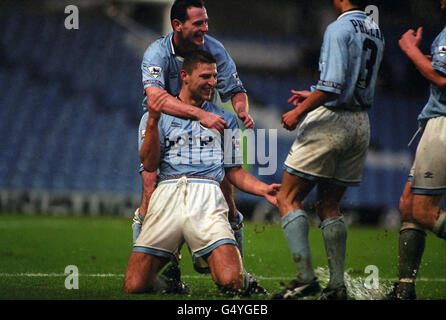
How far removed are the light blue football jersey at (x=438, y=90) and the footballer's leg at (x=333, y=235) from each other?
82 cm

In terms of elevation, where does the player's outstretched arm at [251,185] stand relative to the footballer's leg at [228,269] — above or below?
above

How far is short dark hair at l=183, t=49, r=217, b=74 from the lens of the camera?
15.4 feet

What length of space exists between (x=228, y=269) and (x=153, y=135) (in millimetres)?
1000

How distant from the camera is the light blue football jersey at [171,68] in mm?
4836

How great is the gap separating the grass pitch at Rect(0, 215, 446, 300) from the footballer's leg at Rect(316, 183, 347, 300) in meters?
0.34

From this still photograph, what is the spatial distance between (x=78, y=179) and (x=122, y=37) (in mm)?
3671

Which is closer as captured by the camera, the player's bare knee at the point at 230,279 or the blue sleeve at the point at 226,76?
the player's bare knee at the point at 230,279

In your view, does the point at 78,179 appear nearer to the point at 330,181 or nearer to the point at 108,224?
the point at 108,224

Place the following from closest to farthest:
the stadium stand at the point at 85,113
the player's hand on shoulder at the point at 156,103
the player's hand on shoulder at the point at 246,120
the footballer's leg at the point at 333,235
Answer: the footballer's leg at the point at 333,235 < the player's hand on shoulder at the point at 156,103 < the player's hand on shoulder at the point at 246,120 < the stadium stand at the point at 85,113

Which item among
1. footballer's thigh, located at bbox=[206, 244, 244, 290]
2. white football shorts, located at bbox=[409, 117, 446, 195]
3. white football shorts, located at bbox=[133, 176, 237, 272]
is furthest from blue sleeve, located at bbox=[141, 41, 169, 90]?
white football shorts, located at bbox=[409, 117, 446, 195]

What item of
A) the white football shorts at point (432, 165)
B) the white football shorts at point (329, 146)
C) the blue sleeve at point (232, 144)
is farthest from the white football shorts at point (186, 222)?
the white football shorts at point (432, 165)

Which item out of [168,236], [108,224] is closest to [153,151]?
[168,236]

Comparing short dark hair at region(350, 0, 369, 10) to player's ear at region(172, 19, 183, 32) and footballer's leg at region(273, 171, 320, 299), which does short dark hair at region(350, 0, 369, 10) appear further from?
player's ear at region(172, 19, 183, 32)

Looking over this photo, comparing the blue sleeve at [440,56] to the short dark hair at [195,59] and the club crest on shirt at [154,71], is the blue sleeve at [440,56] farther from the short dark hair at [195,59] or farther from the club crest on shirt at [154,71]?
the club crest on shirt at [154,71]
